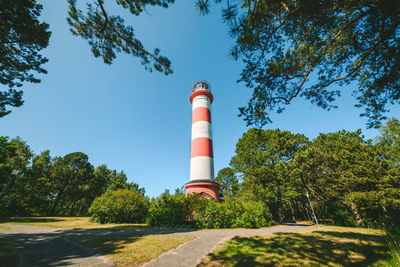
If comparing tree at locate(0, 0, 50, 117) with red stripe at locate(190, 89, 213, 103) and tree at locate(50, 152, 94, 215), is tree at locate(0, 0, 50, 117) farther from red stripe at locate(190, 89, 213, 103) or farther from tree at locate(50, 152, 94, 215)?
tree at locate(50, 152, 94, 215)

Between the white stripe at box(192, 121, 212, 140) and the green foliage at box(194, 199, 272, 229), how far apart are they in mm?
7365

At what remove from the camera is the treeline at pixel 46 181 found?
83.3ft

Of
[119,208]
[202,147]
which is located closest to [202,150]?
[202,147]

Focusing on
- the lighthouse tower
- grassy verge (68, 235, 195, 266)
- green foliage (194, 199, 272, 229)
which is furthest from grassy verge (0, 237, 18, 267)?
the lighthouse tower

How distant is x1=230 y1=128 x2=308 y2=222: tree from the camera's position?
1870 centimetres

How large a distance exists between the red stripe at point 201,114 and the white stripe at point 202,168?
16.0 feet

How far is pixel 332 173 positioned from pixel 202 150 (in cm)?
1645

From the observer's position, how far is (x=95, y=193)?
36875mm

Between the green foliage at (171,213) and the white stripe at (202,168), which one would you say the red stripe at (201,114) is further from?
the green foliage at (171,213)

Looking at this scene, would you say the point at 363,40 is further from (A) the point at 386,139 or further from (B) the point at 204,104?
(A) the point at 386,139

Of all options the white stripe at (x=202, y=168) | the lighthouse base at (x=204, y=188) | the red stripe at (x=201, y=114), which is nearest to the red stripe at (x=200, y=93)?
the red stripe at (x=201, y=114)

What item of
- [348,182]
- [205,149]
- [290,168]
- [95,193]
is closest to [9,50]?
[205,149]

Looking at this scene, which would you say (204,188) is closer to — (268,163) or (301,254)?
(301,254)

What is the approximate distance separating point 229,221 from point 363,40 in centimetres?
1234
